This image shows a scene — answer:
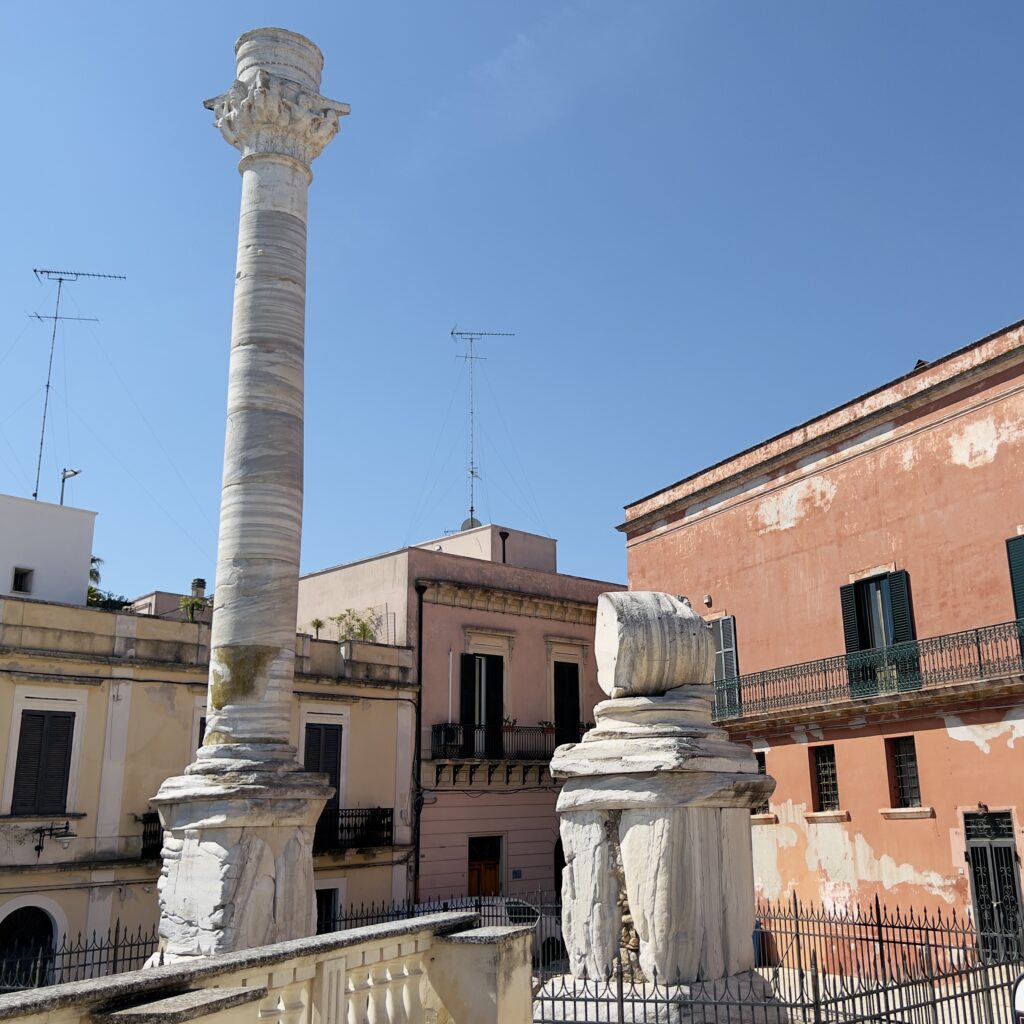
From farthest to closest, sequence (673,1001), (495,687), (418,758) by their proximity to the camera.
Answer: (495,687) < (418,758) < (673,1001)

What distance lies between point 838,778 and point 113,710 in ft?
40.0

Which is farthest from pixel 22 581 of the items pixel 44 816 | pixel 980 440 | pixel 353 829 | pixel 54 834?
pixel 980 440

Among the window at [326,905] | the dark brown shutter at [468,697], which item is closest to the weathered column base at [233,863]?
the window at [326,905]

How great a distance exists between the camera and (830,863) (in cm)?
1838

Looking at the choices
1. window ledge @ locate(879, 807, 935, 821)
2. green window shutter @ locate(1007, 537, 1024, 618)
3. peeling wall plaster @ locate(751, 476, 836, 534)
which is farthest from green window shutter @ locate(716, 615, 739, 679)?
green window shutter @ locate(1007, 537, 1024, 618)

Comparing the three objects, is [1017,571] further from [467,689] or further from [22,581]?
[22,581]

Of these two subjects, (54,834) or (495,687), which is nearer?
(54,834)

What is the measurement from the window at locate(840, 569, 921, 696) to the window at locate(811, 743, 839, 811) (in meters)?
1.27

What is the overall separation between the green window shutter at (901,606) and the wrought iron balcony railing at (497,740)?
9.50m

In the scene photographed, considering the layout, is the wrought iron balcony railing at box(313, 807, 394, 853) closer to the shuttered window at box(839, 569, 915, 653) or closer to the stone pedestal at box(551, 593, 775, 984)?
Answer: the shuttered window at box(839, 569, 915, 653)

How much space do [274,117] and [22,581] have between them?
1269 cm

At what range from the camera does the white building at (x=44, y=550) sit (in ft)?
68.6

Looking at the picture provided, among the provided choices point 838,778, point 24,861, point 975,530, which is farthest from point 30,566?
point 975,530

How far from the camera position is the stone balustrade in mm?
3619
